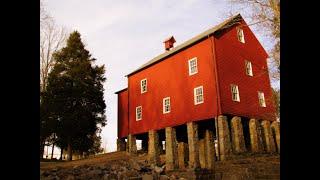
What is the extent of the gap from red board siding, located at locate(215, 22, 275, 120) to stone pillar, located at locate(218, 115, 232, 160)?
1.14 metres

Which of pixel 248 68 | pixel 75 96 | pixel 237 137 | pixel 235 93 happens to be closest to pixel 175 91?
pixel 235 93

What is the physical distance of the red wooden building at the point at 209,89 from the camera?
22.8 m

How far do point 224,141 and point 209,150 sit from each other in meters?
1.69

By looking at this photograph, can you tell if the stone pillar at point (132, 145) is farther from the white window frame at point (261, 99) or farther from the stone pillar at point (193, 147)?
the white window frame at point (261, 99)

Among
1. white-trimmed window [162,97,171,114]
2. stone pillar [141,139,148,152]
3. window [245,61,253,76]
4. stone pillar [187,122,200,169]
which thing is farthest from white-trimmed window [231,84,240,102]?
stone pillar [141,139,148,152]

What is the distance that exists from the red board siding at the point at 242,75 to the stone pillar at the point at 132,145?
10203mm

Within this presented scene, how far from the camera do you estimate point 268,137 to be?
2433 centimetres

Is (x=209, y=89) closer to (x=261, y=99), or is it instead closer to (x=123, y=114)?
(x=261, y=99)

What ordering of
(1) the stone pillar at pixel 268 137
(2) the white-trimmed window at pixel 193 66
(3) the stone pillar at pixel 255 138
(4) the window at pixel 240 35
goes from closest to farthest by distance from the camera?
(3) the stone pillar at pixel 255 138, (1) the stone pillar at pixel 268 137, (2) the white-trimmed window at pixel 193 66, (4) the window at pixel 240 35

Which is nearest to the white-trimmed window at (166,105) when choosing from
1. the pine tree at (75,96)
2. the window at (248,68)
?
the window at (248,68)
